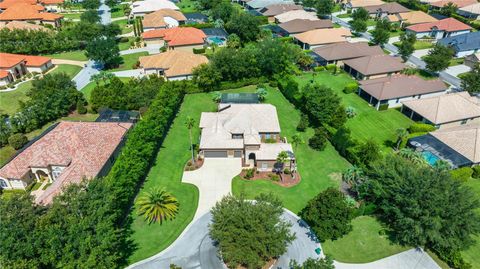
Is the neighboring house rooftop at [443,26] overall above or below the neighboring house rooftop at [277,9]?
below

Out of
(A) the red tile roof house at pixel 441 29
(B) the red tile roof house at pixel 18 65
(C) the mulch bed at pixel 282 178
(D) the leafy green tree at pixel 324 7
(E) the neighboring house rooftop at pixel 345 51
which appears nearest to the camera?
(C) the mulch bed at pixel 282 178

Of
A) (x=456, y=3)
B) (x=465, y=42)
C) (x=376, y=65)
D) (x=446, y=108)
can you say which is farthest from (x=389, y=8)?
(x=446, y=108)

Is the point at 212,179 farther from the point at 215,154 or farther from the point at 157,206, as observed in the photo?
the point at 157,206

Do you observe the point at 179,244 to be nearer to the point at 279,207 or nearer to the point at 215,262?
the point at 215,262

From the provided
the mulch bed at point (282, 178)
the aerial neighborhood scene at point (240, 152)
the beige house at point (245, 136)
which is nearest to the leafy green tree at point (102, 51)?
the aerial neighborhood scene at point (240, 152)

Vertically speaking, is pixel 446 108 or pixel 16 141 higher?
pixel 446 108

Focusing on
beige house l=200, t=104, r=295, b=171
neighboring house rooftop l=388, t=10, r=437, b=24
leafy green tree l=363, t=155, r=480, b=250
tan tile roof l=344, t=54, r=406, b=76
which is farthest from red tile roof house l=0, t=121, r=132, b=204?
neighboring house rooftop l=388, t=10, r=437, b=24

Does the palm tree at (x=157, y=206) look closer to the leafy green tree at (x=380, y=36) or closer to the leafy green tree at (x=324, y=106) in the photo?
the leafy green tree at (x=324, y=106)
